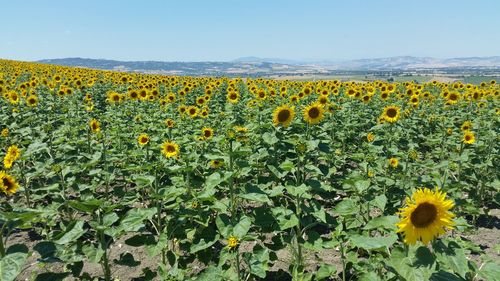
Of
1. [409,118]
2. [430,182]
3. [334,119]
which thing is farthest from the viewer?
[409,118]

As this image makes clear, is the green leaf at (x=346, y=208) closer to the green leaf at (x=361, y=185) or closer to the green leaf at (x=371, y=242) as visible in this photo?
the green leaf at (x=361, y=185)

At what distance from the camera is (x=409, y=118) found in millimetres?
11523

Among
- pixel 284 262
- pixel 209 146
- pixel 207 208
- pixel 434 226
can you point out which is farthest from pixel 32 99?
pixel 434 226

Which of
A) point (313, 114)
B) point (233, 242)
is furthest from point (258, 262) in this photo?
point (313, 114)

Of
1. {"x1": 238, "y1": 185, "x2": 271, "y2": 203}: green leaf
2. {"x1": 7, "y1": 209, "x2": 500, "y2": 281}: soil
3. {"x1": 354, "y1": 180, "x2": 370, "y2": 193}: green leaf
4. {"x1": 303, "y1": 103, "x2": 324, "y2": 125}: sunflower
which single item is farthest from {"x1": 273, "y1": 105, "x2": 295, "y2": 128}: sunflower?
{"x1": 7, "y1": 209, "x2": 500, "y2": 281}: soil

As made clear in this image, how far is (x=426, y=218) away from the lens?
288 centimetres

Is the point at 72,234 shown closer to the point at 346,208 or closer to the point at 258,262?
the point at 258,262

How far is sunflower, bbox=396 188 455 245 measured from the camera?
288 centimetres

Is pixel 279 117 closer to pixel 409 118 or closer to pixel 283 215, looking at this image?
pixel 283 215

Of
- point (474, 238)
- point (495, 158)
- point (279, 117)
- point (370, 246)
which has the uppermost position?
point (279, 117)

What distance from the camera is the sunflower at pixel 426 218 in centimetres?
288

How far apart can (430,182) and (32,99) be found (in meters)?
10.8

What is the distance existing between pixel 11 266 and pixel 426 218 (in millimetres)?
3018

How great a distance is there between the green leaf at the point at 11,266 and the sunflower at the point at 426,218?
2757 millimetres
